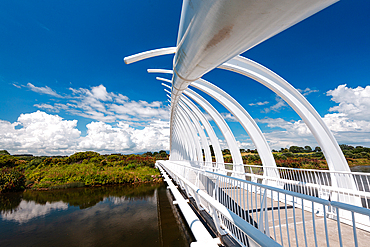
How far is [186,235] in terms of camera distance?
6.71 m

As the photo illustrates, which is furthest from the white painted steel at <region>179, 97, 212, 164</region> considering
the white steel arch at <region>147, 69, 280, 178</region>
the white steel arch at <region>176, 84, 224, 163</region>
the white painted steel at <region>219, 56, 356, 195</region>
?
the white painted steel at <region>219, 56, 356, 195</region>

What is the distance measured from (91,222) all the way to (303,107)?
11.6 metres

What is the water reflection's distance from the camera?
7.10 m

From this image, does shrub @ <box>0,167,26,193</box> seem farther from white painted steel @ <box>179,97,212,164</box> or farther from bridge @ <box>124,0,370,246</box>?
bridge @ <box>124,0,370,246</box>

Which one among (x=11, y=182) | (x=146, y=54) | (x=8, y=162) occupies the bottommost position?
(x=11, y=182)

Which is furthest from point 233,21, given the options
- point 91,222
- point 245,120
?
point 91,222

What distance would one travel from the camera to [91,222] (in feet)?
A: 30.3

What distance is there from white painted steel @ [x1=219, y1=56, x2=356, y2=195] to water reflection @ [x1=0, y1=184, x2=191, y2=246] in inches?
228

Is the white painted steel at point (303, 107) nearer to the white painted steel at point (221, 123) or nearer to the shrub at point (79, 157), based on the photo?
the white painted steel at point (221, 123)

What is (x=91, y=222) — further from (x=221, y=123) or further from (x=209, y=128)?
(x=221, y=123)

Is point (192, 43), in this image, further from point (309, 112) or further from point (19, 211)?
point (19, 211)

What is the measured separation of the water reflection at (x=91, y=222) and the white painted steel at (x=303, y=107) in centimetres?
579

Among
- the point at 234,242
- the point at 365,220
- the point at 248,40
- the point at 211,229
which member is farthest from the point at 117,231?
the point at 248,40

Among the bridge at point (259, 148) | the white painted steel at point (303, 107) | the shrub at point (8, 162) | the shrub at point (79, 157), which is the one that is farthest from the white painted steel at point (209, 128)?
the shrub at point (8, 162)
